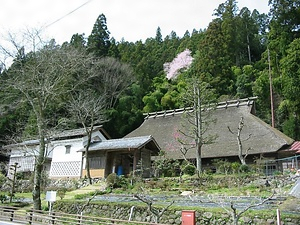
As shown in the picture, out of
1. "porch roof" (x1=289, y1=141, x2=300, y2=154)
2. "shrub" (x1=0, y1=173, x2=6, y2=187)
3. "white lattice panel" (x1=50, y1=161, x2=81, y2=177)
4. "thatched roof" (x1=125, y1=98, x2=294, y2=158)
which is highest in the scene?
"thatched roof" (x1=125, y1=98, x2=294, y2=158)

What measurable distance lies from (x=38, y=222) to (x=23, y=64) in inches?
277

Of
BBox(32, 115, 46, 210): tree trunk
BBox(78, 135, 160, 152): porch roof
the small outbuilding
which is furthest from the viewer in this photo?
the small outbuilding

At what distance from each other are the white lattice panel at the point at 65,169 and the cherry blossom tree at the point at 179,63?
21.0 m

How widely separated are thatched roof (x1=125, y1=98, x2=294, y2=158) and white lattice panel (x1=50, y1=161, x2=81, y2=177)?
7364 millimetres

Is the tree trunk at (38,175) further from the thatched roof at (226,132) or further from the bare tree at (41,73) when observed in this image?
the thatched roof at (226,132)

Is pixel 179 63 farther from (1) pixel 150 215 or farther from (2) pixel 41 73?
(1) pixel 150 215

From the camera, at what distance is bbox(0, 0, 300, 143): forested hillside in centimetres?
2588

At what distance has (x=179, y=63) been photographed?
4078 cm

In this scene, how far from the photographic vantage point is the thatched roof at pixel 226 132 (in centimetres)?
2034

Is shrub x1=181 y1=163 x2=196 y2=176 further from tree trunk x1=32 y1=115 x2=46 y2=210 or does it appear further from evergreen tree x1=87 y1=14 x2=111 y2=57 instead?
evergreen tree x1=87 y1=14 x2=111 y2=57

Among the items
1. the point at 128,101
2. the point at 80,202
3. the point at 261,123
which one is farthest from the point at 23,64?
the point at 128,101

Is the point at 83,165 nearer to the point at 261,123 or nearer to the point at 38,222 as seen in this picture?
the point at 38,222

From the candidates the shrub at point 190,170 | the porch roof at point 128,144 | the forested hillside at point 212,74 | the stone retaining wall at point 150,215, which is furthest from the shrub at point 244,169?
the forested hillside at point 212,74

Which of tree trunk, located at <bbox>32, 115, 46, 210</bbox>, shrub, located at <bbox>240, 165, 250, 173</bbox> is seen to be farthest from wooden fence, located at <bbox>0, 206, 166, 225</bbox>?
shrub, located at <bbox>240, 165, 250, 173</bbox>
